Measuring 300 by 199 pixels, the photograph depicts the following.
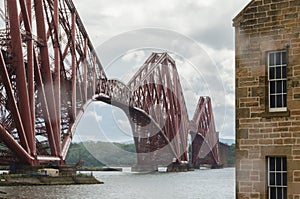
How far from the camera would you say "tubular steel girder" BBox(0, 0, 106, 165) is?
168 ft

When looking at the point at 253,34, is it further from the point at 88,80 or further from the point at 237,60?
the point at 88,80

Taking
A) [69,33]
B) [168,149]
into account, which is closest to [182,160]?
[168,149]

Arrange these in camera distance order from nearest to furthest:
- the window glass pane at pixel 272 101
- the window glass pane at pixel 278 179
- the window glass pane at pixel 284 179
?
the window glass pane at pixel 284 179 < the window glass pane at pixel 278 179 < the window glass pane at pixel 272 101

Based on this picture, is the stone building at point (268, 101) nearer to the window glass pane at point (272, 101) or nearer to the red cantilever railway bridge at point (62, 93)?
the window glass pane at point (272, 101)

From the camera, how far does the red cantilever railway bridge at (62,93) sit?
5219cm

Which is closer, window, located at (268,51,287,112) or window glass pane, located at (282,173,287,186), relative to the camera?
window glass pane, located at (282,173,287,186)

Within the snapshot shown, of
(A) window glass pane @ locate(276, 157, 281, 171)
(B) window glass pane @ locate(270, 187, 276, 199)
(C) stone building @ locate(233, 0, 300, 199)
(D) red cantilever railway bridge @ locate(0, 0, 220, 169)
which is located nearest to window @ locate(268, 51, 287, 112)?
(C) stone building @ locate(233, 0, 300, 199)

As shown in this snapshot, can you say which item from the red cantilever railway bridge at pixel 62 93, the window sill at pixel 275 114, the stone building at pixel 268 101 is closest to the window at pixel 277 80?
the stone building at pixel 268 101

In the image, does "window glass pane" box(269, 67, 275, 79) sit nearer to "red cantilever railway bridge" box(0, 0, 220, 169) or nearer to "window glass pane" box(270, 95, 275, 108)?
"window glass pane" box(270, 95, 275, 108)

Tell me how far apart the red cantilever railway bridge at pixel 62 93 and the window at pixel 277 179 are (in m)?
30.4

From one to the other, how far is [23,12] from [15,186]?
14.0 meters

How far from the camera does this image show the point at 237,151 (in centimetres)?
2139

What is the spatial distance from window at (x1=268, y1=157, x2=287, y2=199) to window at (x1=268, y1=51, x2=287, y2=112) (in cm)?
161

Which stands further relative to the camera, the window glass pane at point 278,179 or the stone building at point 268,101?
the window glass pane at point 278,179
